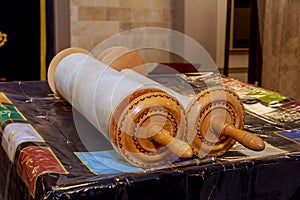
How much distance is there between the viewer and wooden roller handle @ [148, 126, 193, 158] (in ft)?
3.26

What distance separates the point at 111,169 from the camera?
3.45ft

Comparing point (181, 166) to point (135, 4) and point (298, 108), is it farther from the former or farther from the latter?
point (135, 4)

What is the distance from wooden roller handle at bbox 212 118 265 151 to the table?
0.05 metres

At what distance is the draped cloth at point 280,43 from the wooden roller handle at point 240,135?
275cm

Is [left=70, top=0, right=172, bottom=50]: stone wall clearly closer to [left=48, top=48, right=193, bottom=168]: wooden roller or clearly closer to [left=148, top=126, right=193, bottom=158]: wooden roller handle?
[left=48, top=48, right=193, bottom=168]: wooden roller

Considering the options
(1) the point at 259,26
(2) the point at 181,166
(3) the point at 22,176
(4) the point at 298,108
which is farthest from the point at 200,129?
(1) the point at 259,26

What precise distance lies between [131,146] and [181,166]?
120 mm

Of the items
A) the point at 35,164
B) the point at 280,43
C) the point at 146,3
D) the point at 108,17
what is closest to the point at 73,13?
the point at 108,17

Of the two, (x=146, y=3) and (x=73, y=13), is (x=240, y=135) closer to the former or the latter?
(x=73, y=13)

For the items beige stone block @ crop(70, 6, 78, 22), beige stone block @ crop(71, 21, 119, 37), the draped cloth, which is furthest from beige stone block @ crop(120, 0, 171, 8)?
the draped cloth

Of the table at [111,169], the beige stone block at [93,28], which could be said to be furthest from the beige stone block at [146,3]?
the table at [111,169]

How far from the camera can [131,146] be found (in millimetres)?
1059

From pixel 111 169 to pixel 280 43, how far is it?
292cm

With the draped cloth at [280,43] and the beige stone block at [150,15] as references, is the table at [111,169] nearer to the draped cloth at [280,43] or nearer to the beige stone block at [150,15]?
the draped cloth at [280,43]
